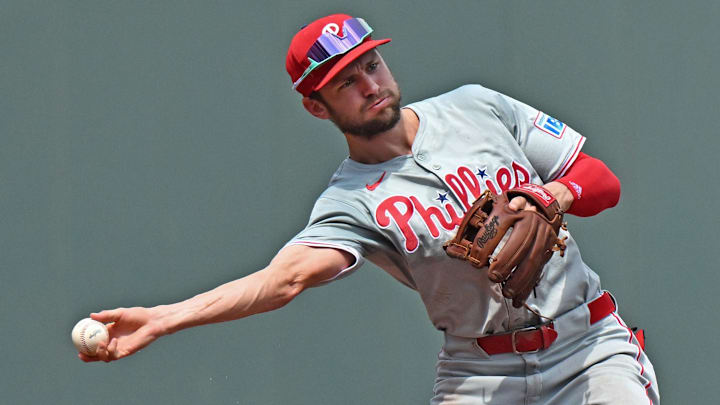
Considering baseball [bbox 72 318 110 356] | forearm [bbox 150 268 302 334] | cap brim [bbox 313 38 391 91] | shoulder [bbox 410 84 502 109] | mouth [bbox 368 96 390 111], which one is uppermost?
cap brim [bbox 313 38 391 91]

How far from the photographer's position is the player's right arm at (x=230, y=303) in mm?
3064

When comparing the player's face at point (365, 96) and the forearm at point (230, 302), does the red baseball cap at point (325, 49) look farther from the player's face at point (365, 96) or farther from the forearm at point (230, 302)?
the forearm at point (230, 302)

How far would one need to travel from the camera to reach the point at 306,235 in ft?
11.6

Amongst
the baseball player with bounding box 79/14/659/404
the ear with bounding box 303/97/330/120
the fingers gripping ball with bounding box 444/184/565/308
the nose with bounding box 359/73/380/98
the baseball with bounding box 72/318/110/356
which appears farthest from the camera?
the ear with bounding box 303/97/330/120

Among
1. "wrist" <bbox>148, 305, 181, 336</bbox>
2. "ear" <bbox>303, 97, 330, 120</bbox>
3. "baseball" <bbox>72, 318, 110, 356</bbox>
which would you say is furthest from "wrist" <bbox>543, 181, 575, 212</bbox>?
"baseball" <bbox>72, 318, 110, 356</bbox>

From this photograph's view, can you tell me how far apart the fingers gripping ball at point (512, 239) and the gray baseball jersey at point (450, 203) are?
18 centimetres

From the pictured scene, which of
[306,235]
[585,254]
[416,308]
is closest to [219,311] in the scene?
[306,235]

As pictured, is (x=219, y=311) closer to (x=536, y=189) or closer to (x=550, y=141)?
(x=536, y=189)

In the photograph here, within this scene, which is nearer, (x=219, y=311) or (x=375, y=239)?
(x=219, y=311)

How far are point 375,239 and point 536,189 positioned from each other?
1.77 feet

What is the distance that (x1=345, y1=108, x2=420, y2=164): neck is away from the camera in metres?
3.77

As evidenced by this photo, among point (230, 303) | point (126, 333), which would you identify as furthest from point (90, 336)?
point (230, 303)

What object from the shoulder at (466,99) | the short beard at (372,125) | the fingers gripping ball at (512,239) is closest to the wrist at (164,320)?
the fingers gripping ball at (512,239)

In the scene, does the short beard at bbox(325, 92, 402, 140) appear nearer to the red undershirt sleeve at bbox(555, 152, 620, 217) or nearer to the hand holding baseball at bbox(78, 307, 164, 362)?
the red undershirt sleeve at bbox(555, 152, 620, 217)
